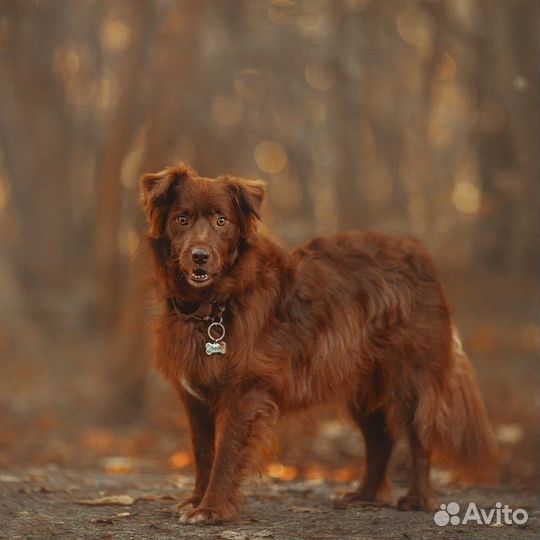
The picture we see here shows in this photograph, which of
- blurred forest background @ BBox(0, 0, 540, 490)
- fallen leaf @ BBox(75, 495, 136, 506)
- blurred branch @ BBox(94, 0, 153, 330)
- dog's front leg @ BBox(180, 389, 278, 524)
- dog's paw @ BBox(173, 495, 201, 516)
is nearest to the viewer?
dog's front leg @ BBox(180, 389, 278, 524)

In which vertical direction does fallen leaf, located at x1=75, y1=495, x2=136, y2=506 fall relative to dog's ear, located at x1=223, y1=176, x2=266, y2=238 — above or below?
below

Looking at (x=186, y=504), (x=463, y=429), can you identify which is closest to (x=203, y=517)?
(x=186, y=504)

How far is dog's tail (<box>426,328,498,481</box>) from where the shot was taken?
6.98 m

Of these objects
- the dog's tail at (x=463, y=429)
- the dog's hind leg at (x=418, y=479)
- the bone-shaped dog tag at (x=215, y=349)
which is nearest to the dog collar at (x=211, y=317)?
the bone-shaped dog tag at (x=215, y=349)

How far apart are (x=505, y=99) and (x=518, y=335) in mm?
6487

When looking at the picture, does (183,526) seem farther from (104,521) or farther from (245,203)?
(245,203)

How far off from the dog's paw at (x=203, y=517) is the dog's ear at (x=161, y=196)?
5.31ft

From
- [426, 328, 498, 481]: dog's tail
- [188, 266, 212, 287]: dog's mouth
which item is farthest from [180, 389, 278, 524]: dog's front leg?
[426, 328, 498, 481]: dog's tail

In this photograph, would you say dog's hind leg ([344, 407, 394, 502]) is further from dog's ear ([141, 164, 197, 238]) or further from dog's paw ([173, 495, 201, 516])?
dog's ear ([141, 164, 197, 238])

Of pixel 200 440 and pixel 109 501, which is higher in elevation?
pixel 200 440

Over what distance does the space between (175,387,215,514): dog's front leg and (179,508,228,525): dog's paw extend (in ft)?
1.00

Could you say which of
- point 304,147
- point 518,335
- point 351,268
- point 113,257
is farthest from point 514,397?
point 304,147

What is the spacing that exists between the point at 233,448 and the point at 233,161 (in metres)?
10.4

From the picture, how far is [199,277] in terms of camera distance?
19.4ft
